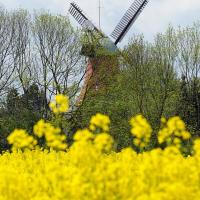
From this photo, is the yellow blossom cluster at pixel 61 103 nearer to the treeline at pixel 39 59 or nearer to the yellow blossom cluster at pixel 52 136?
the yellow blossom cluster at pixel 52 136

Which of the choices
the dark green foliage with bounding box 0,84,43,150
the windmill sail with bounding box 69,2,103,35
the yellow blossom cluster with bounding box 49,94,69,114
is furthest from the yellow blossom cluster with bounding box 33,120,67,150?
the windmill sail with bounding box 69,2,103,35

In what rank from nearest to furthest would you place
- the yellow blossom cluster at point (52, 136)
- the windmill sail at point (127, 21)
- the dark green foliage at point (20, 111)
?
1. the yellow blossom cluster at point (52, 136)
2. the dark green foliage at point (20, 111)
3. the windmill sail at point (127, 21)

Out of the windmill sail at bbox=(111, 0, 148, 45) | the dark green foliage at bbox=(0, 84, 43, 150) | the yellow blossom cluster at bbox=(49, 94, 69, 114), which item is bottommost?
the yellow blossom cluster at bbox=(49, 94, 69, 114)

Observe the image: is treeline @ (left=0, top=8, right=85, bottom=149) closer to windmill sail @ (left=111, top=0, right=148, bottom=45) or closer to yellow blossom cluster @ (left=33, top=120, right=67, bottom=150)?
windmill sail @ (left=111, top=0, right=148, bottom=45)

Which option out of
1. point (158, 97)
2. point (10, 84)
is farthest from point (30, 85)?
point (158, 97)

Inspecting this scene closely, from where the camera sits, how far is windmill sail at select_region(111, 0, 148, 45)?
6194 centimetres

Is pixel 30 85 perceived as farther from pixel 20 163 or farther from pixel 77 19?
pixel 20 163

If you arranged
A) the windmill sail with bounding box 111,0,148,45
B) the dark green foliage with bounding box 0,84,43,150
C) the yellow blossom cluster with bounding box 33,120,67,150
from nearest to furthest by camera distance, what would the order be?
the yellow blossom cluster with bounding box 33,120,67,150
the dark green foliage with bounding box 0,84,43,150
the windmill sail with bounding box 111,0,148,45

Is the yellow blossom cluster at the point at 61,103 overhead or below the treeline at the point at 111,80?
below

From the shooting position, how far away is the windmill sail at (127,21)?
61.9 metres

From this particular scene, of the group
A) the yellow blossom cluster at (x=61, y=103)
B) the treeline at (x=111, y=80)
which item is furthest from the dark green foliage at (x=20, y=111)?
the yellow blossom cluster at (x=61, y=103)

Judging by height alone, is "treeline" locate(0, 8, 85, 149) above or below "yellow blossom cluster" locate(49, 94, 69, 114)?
above

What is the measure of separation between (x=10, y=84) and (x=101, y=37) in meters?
8.61

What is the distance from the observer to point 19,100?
1909 inches
